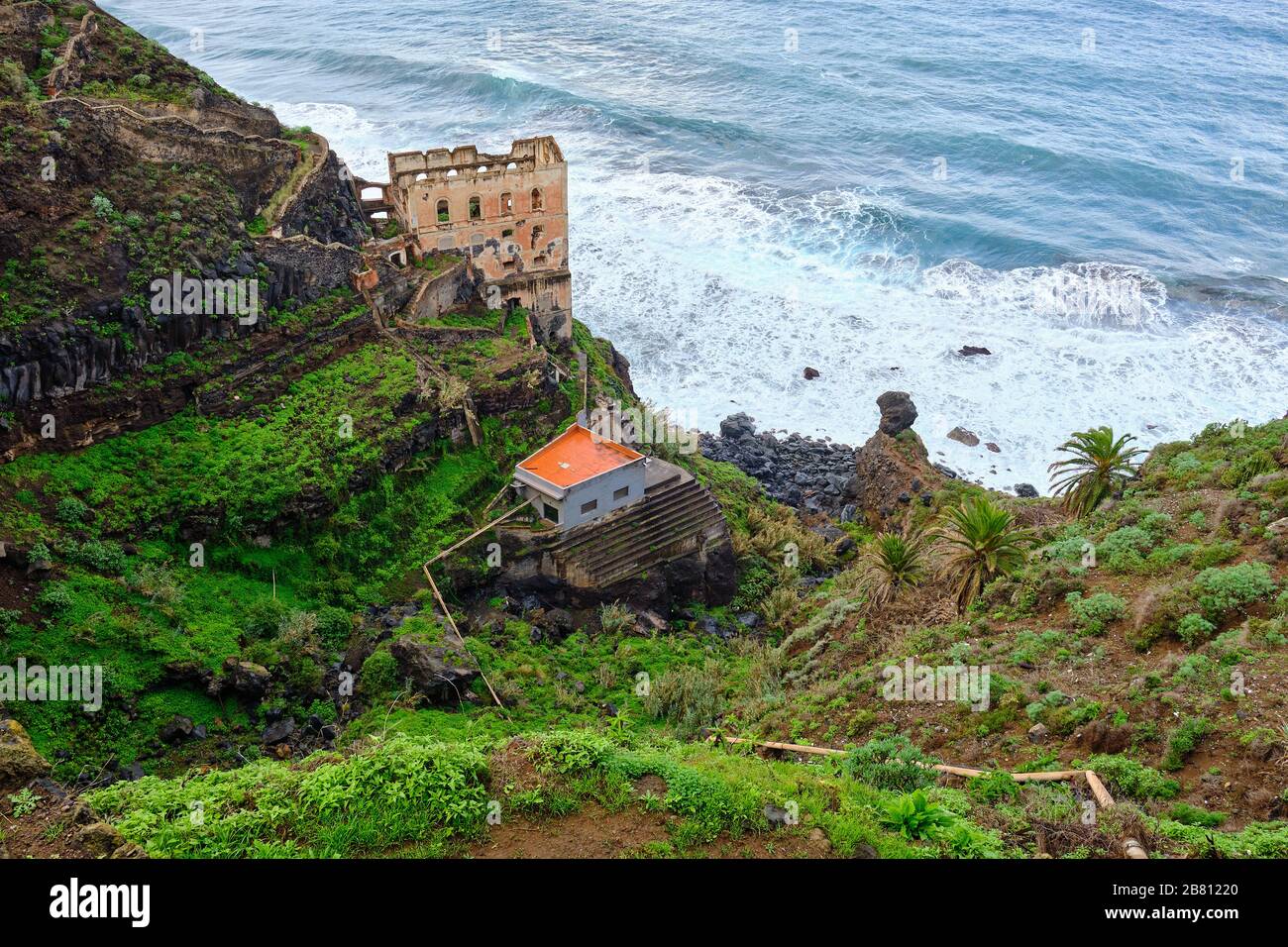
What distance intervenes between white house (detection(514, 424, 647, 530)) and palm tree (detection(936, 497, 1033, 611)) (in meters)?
11.6

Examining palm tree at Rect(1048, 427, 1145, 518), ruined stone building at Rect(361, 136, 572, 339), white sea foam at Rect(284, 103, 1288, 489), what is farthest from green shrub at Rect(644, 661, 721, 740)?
white sea foam at Rect(284, 103, 1288, 489)

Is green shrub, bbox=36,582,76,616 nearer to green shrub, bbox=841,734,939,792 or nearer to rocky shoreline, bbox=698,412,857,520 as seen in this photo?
green shrub, bbox=841,734,939,792

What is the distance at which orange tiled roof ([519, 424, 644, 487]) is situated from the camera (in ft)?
120

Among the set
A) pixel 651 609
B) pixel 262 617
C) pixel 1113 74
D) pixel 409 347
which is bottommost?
pixel 651 609

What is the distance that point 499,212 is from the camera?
43.8 metres

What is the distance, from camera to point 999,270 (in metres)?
67.6

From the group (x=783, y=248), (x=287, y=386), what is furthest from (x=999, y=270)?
(x=287, y=386)

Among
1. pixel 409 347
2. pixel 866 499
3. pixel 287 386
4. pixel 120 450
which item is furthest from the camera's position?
pixel 866 499

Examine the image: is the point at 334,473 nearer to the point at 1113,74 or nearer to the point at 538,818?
the point at 538,818

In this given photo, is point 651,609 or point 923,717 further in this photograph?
point 651,609

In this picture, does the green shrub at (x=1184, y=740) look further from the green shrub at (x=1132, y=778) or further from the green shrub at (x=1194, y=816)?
the green shrub at (x=1194, y=816)

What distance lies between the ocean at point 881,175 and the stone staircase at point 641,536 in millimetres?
15344

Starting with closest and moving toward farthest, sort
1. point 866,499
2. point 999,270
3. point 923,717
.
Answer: point 923,717 → point 866,499 → point 999,270
